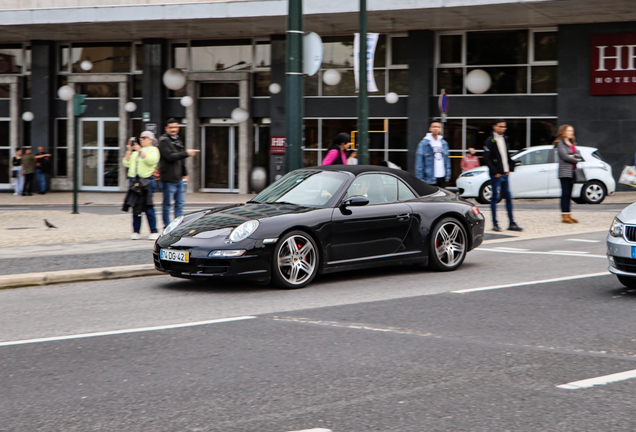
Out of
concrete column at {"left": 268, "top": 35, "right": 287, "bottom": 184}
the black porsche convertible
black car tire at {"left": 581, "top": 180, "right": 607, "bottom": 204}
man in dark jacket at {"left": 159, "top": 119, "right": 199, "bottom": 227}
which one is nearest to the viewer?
the black porsche convertible

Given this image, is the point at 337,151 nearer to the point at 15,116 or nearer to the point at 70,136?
the point at 70,136

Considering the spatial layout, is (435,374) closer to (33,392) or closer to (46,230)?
(33,392)

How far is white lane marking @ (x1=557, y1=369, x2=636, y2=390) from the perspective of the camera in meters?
4.66

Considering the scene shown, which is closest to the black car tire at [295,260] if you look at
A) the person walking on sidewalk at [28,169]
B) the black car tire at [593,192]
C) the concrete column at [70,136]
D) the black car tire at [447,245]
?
the black car tire at [447,245]

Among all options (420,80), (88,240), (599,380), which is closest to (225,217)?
(599,380)

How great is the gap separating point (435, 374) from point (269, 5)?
848 inches

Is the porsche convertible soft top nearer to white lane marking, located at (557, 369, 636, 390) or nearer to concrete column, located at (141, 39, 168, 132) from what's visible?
white lane marking, located at (557, 369, 636, 390)

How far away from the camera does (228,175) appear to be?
29672mm

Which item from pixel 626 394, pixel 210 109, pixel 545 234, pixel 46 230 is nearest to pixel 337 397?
pixel 626 394

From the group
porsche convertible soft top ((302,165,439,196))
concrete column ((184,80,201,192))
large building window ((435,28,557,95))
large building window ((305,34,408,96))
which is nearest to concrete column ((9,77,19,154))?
concrete column ((184,80,201,192))

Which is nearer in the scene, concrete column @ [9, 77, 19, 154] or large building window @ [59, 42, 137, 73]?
large building window @ [59, 42, 137, 73]

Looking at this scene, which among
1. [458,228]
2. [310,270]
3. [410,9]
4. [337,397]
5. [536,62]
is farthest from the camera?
[536,62]

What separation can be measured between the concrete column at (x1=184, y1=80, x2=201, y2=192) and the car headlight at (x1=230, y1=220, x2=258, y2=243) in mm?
21626

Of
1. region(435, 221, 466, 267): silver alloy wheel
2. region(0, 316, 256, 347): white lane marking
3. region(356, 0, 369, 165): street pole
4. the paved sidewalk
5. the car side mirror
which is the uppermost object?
region(356, 0, 369, 165): street pole
